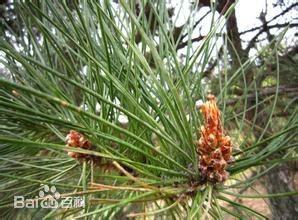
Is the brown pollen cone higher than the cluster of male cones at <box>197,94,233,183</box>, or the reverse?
the brown pollen cone

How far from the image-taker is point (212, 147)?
538 millimetres

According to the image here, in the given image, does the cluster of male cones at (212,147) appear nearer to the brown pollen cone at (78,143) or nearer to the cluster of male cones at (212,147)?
the cluster of male cones at (212,147)

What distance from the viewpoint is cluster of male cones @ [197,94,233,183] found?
0.53 metres

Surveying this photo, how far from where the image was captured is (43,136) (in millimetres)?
829

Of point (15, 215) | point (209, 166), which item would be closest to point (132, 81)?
point (209, 166)

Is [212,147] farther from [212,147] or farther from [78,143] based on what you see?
[78,143]

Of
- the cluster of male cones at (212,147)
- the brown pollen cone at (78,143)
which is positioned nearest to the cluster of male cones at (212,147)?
the cluster of male cones at (212,147)

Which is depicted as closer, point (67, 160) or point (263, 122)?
point (67, 160)

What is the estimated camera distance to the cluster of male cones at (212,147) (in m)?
0.53

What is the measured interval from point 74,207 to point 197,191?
199mm

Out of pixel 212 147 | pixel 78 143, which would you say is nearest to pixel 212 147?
pixel 212 147

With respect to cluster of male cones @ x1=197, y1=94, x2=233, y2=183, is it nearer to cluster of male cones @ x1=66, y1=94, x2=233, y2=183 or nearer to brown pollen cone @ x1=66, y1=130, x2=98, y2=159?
cluster of male cones @ x1=66, y1=94, x2=233, y2=183

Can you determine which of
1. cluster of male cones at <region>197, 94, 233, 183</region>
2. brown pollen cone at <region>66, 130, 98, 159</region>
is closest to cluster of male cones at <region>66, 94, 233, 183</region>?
cluster of male cones at <region>197, 94, 233, 183</region>

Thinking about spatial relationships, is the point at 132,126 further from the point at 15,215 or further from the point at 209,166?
the point at 15,215
